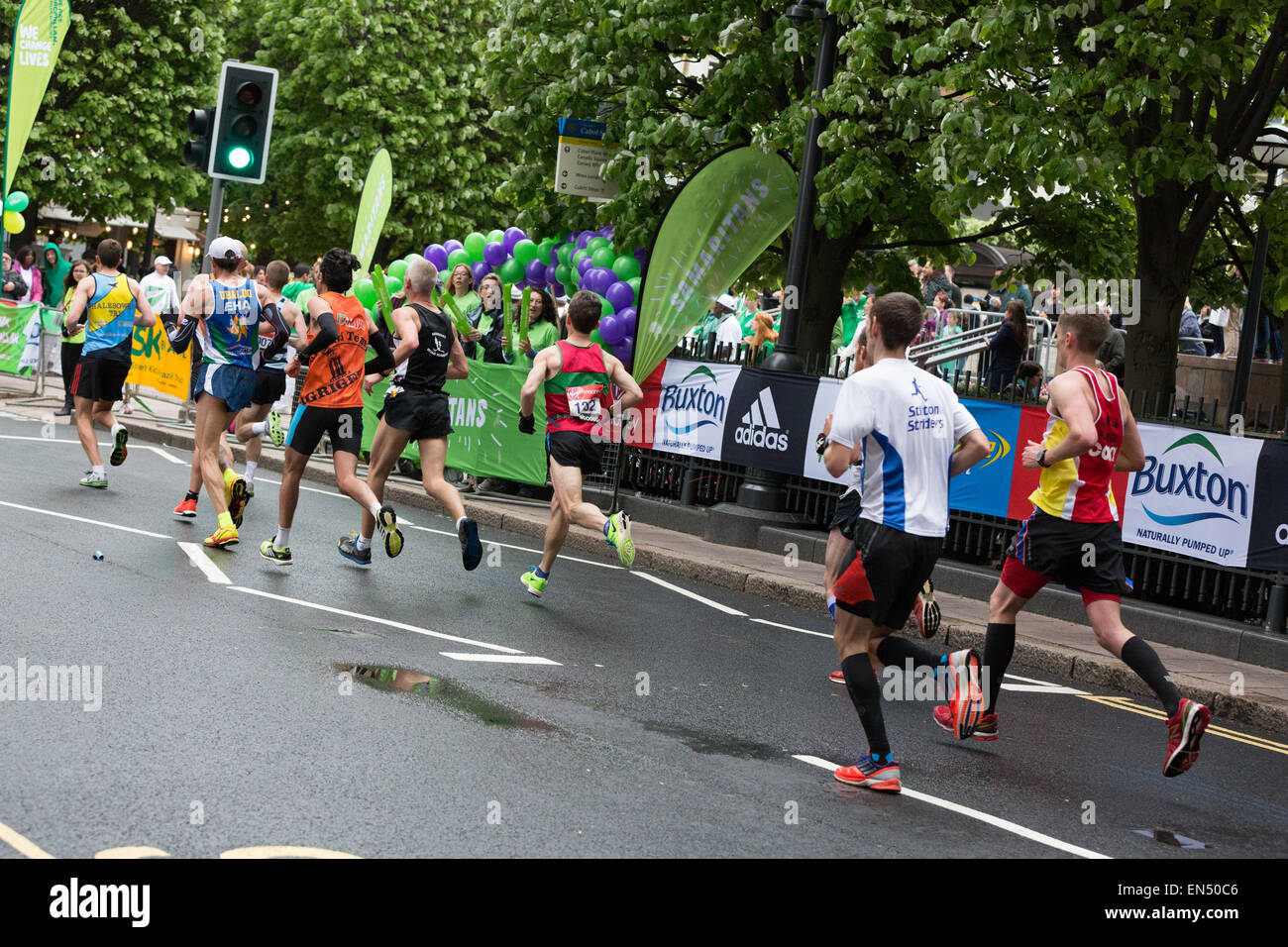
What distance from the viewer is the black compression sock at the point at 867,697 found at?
591cm

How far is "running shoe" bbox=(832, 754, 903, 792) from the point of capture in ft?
19.2

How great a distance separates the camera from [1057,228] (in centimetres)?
1617

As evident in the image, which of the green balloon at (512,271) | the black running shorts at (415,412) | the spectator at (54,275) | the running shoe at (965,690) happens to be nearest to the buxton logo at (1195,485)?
the running shoe at (965,690)

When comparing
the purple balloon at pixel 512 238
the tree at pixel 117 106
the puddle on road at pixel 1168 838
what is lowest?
the puddle on road at pixel 1168 838

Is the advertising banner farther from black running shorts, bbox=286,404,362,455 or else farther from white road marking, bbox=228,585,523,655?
black running shorts, bbox=286,404,362,455

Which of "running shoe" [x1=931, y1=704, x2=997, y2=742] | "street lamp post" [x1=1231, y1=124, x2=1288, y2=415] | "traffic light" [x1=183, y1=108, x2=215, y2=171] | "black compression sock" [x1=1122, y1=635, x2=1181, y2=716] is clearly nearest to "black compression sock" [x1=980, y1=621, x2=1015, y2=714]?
"running shoe" [x1=931, y1=704, x2=997, y2=742]

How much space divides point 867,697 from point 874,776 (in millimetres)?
299

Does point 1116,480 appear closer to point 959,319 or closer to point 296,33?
point 959,319

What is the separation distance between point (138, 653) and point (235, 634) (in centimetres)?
65

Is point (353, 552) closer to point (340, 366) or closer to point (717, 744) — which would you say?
point (340, 366)

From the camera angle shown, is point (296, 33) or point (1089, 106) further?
point (296, 33)

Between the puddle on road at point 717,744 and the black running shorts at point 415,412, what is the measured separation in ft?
13.8

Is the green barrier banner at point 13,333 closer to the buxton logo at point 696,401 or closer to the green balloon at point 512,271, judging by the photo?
the green balloon at point 512,271
